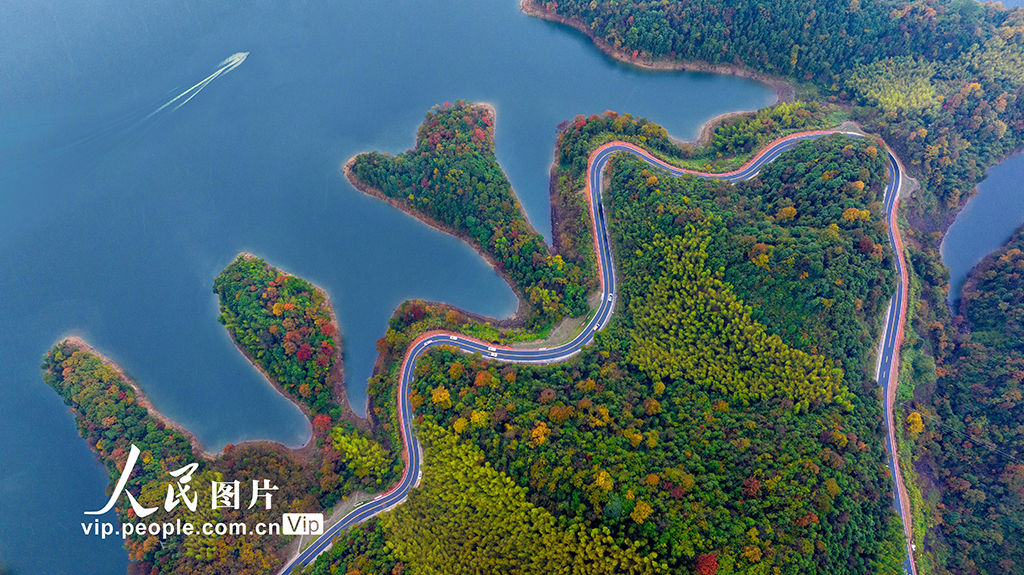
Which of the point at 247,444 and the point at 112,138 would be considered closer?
the point at 247,444

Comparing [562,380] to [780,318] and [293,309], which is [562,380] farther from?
[293,309]

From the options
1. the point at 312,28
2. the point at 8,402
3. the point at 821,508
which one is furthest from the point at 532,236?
the point at 8,402

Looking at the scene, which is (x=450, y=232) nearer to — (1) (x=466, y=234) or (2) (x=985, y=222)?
(1) (x=466, y=234)

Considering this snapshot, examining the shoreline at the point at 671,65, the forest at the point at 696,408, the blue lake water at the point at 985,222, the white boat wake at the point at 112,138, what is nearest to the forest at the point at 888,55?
the shoreline at the point at 671,65

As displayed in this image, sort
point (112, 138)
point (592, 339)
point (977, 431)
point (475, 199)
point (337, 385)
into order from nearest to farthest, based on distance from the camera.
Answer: point (977, 431)
point (592, 339)
point (337, 385)
point (475, 199)
point (112, 138)

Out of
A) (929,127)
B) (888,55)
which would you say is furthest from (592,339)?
(888,55)

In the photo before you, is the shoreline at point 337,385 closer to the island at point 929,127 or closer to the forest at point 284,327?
the forest at point 284,327
